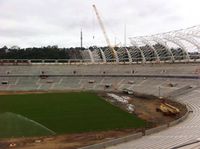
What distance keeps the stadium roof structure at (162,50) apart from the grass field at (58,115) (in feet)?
94.5

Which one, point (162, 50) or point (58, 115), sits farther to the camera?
point (162, 50)

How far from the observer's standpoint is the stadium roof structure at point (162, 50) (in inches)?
3587

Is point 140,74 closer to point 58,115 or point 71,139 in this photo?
point 58,115

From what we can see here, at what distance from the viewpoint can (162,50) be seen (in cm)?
10600

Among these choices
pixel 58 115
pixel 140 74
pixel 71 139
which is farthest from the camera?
pixel 140 74

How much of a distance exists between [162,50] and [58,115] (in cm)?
5922

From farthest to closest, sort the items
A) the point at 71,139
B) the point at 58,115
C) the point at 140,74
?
the point at 140,74 < the point at 58,115 < the point at 71,139

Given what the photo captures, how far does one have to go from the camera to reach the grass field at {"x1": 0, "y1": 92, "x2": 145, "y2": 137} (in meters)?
41.9

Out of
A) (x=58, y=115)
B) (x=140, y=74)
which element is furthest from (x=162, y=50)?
(x=58, y=115)

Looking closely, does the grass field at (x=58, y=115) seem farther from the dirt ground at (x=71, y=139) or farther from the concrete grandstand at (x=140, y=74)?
the concrete grandstand at (x=140, y=74)

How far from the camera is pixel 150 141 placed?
37.5 metres

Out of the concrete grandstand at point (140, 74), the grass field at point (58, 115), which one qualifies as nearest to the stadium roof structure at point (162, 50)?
the concrete grandstand at point (140, 74)

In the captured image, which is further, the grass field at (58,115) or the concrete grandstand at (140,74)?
the concrete grandstand at (140,74)

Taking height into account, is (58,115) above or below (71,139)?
above
